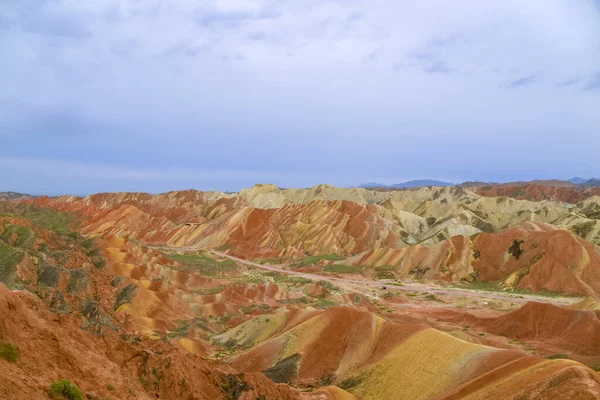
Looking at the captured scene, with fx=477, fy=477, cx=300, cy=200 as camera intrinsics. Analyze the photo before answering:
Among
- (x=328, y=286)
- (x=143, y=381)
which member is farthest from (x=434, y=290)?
(x=143, y=381)

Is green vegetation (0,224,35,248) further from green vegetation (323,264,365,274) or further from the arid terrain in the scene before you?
green vegetation (323,264,365,274)

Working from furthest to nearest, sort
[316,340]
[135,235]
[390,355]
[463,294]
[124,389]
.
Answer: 1. [135,235]
2. [463,294]
3. [316,340]
4. [390,355]
5. [124,389]

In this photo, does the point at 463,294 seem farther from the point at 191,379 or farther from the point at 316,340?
the point at 191,379

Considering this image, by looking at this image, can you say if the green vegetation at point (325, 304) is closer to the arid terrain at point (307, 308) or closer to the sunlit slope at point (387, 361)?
the arid terrain at point (307, 308)

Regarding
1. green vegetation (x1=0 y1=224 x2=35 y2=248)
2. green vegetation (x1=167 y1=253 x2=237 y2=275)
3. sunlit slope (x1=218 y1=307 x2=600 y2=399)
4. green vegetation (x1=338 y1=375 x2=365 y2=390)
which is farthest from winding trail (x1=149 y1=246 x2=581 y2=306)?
green vegetation (x1=0 y1=224 x2=35 y2=248)

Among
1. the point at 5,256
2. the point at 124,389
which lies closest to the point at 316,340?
the point at 124,389

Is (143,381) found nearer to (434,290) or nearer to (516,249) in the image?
(434,290)

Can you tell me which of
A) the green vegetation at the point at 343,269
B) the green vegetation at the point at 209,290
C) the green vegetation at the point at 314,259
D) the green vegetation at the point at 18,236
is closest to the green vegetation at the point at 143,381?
the green vegetation at the point at 18,236

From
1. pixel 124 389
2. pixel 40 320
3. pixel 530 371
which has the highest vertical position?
pixel 40 320
